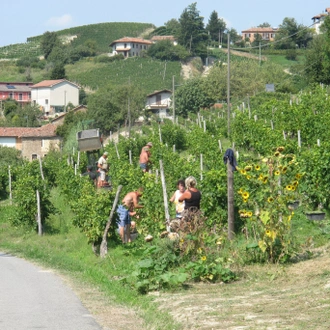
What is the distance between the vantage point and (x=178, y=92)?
75.4 metres

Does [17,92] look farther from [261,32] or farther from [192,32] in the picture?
[261,32]

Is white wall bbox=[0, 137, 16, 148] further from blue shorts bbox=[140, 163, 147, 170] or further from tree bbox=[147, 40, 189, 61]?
blue shorts bbox=[140, 163, 147, 170]

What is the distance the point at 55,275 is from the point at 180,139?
950 inches

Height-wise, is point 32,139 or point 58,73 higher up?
point 58,73

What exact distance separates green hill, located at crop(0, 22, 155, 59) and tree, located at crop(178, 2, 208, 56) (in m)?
26.1

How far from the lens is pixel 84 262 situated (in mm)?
15797

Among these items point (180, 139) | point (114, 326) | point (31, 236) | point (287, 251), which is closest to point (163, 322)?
point (114, 326)

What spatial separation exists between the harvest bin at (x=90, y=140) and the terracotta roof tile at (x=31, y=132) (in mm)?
50752

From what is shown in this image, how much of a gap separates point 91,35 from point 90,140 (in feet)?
489

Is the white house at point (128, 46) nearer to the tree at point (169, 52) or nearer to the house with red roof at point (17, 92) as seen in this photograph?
the tree at point (169, 52)

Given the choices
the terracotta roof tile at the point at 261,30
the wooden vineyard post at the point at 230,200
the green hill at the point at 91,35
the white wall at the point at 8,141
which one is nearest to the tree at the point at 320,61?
the white wall at the point at 8,141

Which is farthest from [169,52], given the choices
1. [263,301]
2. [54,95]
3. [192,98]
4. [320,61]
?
[263,301]

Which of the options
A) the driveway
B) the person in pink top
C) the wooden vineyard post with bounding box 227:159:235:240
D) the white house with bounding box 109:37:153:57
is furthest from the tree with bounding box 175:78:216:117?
the white house with bounding box 109:37:153:57

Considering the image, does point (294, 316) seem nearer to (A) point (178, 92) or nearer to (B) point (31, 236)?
(B) point (31, 236)
